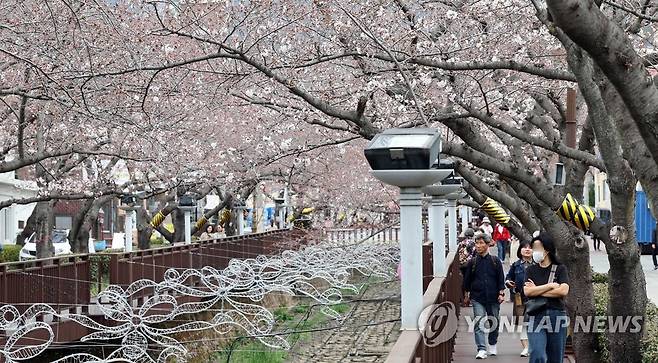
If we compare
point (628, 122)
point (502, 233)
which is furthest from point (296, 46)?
point (502, 233)

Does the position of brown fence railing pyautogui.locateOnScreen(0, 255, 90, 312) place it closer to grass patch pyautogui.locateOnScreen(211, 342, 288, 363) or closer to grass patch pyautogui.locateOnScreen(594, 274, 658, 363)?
grass patch pyautogui.locateOnScreen(211, 342, 288, 363)

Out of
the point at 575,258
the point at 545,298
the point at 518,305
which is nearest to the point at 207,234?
the point at 518,305

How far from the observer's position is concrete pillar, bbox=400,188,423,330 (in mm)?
7215

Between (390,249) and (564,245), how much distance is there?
18.7 metres

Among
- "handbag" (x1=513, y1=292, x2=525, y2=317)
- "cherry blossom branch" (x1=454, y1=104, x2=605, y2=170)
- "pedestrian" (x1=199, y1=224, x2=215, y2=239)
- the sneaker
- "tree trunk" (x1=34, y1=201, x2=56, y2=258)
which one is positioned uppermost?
"cherry blossom branch" (x1=454, y1=104, x2=605, y2=170)

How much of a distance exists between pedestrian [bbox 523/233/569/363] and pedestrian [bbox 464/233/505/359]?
277cm

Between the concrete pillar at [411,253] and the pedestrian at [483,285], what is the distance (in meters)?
4.78

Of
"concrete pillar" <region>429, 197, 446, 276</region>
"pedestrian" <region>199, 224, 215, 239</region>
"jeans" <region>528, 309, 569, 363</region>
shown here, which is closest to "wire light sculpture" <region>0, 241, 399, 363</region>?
"concrete pillar" <region>429, 197, 446, 276</region>

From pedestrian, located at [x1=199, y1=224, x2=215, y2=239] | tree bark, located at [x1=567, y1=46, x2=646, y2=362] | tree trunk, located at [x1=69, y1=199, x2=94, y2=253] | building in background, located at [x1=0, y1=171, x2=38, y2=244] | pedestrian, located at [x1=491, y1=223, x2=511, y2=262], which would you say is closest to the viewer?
tree bark, located at [x1=567, y1=46, x2=646, y2=362]

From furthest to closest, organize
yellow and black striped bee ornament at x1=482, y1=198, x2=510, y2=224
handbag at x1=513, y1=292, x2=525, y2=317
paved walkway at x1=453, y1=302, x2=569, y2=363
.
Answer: yellow and black striped bee ornament at x1=482, y1=198, x2=510, y2=224 < handbag at x1=513, y1=292, x2=525, y2=317 < paved walkway at x1=453, y1=302, x2=569, y2=363

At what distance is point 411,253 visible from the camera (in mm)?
7254

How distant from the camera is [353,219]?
144 feet

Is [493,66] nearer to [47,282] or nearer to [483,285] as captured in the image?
[483,285]

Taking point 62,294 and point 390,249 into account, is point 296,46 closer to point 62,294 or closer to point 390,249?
point 62,294
